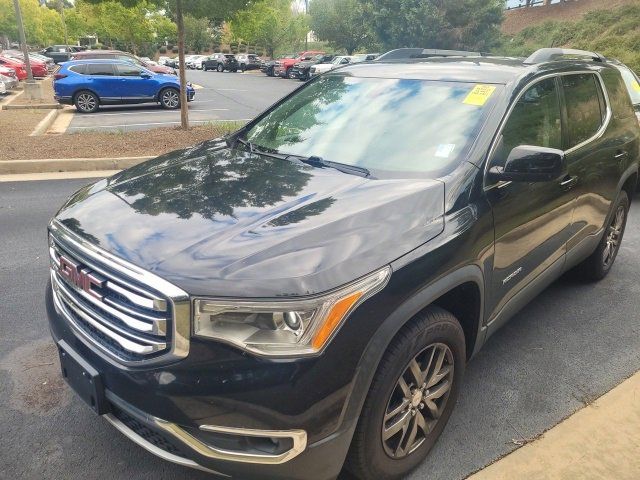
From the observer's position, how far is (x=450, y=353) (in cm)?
257

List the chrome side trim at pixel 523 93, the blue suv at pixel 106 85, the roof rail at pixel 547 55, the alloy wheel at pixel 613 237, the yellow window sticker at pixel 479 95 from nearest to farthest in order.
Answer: the chrome side trim at pixel 523 93 → the yellow window sticker at pixel 479 95 → the roof rail at pixel 547 55 → the alloy wheel at pixel 613 237 → the blue suv at pixel 106 85

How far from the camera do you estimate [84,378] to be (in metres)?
2.19

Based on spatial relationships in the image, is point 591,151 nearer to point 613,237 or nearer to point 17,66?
point 613,237

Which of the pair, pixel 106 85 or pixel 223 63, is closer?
pixel 106 85

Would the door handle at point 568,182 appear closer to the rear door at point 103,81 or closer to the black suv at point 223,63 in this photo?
the rear door at point 103,81

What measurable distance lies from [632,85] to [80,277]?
840 centimetres

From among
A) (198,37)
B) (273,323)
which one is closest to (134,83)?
(273,323)

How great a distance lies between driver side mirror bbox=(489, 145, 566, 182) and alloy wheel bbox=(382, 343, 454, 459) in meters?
0.91

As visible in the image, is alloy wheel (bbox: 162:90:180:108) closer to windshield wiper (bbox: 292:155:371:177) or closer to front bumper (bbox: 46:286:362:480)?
windshield wiper (bbox: 292:155:371:177)

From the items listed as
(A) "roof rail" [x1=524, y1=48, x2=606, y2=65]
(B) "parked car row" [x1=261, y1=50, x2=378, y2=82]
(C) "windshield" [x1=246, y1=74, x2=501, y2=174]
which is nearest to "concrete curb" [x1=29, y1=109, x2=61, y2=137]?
(C) "windshield" [x1=246, y1=74, x2=501, y2=174]

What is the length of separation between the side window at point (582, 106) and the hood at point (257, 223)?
5.35ft

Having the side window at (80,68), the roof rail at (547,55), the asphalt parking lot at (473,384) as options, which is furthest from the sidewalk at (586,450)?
the side window at (80,68)

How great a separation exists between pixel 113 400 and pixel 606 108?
4042 mm

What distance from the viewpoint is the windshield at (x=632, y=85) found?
7804 mm
